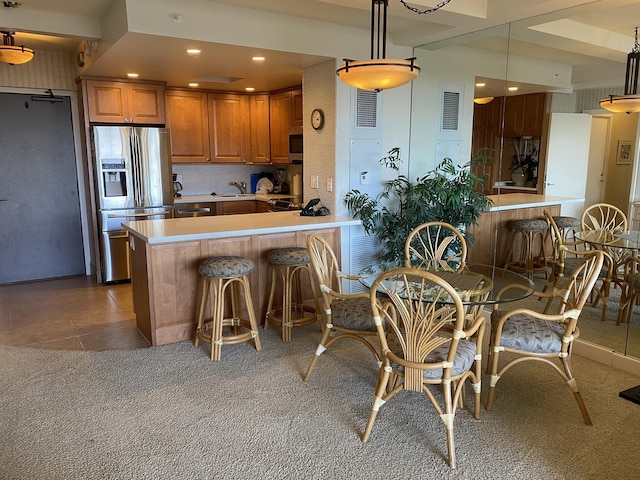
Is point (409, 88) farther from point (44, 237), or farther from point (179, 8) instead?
point (44, 237)

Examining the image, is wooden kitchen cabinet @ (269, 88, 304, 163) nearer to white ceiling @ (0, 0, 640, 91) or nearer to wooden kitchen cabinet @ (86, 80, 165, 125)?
white ceiling @ (0, 0, 640, 91)

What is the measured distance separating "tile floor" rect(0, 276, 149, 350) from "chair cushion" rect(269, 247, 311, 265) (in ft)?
3.82

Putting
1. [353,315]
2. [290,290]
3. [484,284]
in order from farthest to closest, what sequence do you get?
[290,290] → [353,315] → [484,284]

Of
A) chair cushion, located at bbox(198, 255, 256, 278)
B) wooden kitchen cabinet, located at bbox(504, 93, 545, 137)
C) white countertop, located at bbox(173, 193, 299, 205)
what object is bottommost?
chair cushion, located at bbox(198, 255, 256, 278)

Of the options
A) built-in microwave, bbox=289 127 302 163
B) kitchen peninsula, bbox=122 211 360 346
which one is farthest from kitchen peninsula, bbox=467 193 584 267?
built-in microwave, bbox=289 127 302 163

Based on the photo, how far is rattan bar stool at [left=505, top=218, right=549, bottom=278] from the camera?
12.5 feet

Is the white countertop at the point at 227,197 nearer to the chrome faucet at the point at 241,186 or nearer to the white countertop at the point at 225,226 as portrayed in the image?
the chrome faucet at the point at 241,186

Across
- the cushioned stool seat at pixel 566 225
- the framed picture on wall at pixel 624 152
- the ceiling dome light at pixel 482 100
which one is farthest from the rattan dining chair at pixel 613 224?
the ceiling dome light at pixel 482 100

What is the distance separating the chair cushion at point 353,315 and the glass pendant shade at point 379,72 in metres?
1.23

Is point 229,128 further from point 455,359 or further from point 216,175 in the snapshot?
point 455,359

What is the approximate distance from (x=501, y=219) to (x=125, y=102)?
13.4 feet

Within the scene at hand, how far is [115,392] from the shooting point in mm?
2934

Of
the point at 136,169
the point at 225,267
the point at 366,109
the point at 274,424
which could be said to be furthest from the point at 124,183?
the point at 274,424

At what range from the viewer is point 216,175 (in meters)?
6.73
